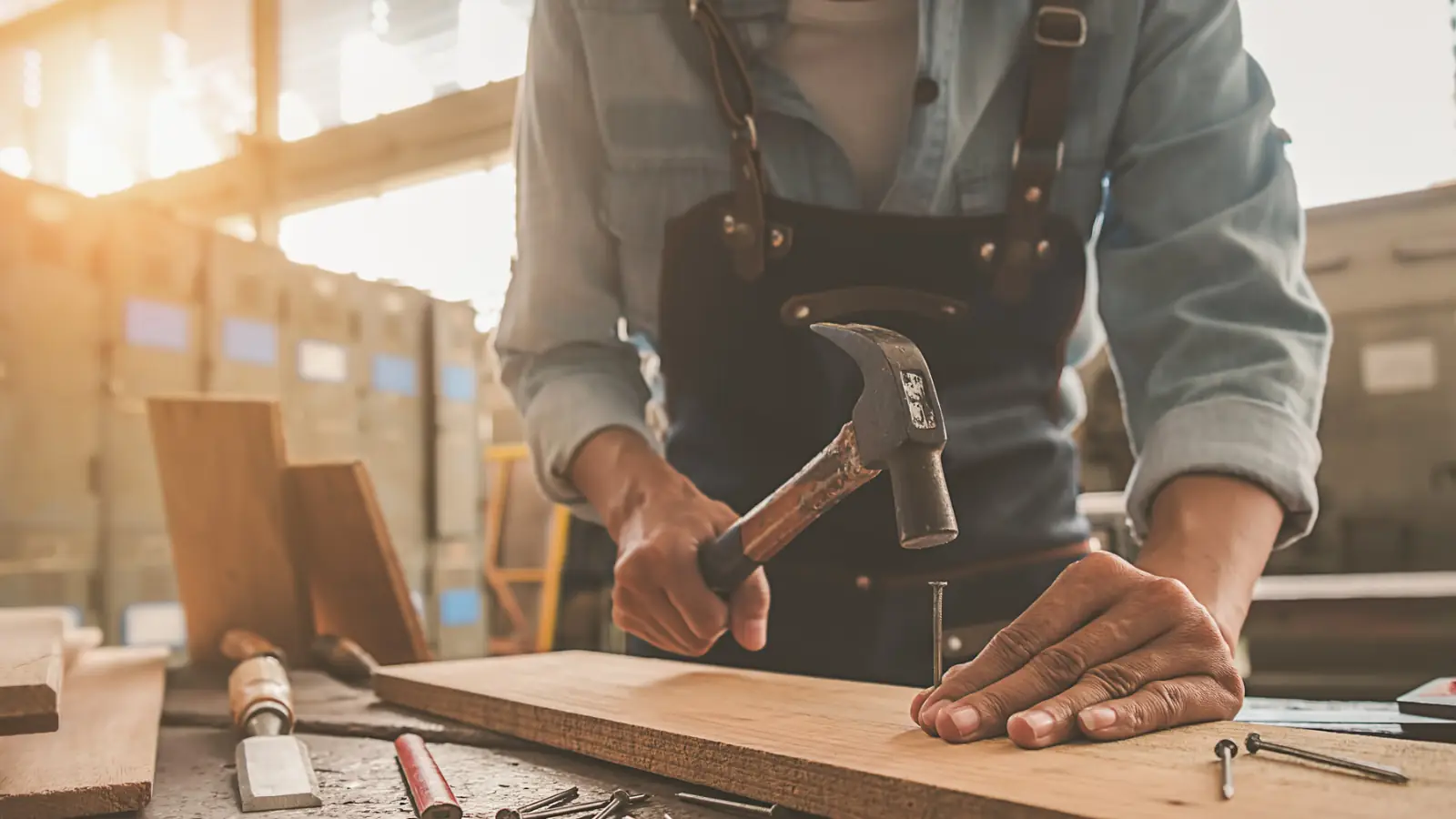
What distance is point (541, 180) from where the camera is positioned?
125cm

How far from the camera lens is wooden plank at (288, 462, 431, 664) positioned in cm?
142

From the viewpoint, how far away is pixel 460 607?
4219mm

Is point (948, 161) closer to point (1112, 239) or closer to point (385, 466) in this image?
point (1112, 239)

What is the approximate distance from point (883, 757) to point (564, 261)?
0.78m

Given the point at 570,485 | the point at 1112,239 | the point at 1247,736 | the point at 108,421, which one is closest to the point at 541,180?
the point at 570,485

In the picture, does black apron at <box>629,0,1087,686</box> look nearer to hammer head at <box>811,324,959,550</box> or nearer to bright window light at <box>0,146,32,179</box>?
hammer head at <box>811,324,959,550</box>

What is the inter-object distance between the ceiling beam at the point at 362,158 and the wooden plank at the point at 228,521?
398cm

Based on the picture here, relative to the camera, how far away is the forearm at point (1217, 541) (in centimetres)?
86

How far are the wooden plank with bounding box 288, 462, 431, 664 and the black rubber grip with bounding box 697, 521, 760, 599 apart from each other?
64 cm

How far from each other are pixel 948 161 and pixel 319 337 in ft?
10.0

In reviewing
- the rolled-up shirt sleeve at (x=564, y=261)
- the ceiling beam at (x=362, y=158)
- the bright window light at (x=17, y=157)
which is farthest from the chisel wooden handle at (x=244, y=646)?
the bright window light at (x=17, y=157)

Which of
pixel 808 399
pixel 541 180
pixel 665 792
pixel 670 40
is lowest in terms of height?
pixel 665 792

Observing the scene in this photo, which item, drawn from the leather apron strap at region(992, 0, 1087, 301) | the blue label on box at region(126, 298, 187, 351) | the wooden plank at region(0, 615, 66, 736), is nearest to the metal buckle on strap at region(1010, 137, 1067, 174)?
the leather apron strap at region(992, 0, 1087, 301)

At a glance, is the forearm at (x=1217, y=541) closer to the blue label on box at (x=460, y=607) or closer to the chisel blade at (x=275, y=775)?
the chisel blade at (x=275, y=775)
